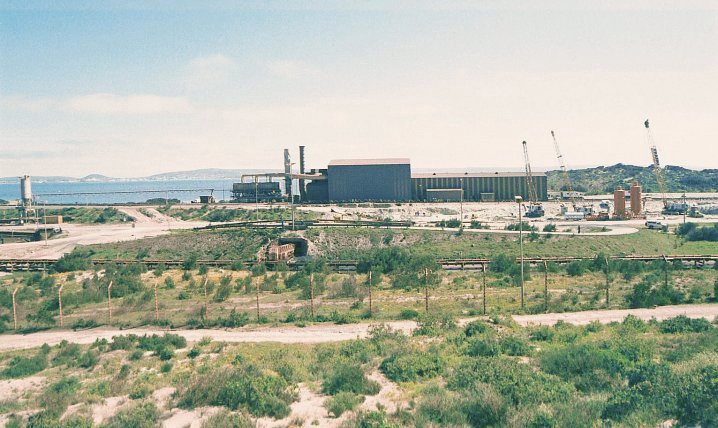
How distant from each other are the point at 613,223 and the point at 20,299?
64.3 metres

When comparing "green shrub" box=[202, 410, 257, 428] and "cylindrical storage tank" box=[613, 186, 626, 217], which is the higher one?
"cylindrical storage tank" box=[613, 186, 626, 217]

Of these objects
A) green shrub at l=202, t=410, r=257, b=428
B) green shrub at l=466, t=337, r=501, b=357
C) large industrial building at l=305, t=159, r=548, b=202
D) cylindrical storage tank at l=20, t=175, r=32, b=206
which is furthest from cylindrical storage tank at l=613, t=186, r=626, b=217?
cylindrical storage tank at l=20, t=175, r=32, b=206

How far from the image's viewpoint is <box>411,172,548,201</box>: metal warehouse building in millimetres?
94750

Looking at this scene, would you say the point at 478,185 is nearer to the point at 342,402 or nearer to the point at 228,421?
the point at 342,402

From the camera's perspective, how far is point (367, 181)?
91.3 metres

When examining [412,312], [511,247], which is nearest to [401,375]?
[412,312]

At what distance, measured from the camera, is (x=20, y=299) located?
31969mm

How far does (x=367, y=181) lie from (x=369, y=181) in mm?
340

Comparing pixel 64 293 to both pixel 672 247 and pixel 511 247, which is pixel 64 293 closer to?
pixel 511 247

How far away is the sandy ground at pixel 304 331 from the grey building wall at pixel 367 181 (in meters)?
67.3

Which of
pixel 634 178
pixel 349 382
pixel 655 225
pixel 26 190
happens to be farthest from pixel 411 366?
pixel 634 178

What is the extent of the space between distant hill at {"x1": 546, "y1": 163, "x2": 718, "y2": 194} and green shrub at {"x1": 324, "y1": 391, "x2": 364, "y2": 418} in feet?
422

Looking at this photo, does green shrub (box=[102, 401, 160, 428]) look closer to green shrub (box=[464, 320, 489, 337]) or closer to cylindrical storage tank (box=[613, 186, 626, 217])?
green shrub (box=[464, 320, 489, 337])

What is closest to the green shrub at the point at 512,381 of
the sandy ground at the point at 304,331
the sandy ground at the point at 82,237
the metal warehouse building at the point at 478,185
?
the sandy ground at the point at 304,331
